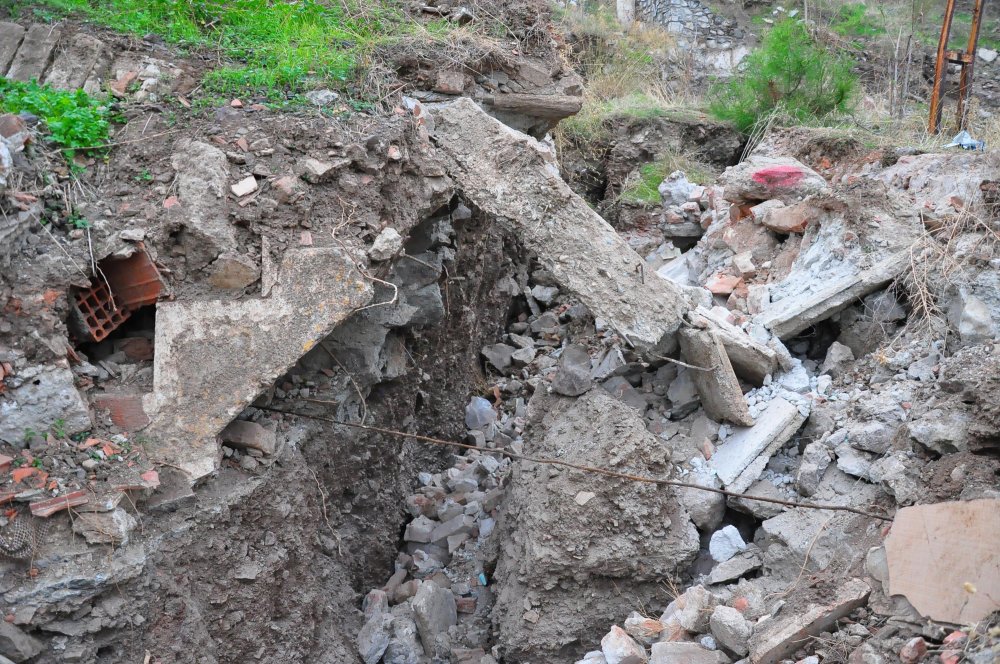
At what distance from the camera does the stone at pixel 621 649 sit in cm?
355

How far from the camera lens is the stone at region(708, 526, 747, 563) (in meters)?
4.08

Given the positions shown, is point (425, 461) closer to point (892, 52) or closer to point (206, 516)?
point (206, 516)

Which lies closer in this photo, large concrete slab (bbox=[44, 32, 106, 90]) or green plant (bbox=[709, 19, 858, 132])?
large concrete slab (bbox=[44, 32, 106, 90])

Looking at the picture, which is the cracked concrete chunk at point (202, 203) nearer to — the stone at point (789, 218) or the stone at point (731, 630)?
the stone at point (731, 630)

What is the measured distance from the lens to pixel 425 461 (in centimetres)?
575

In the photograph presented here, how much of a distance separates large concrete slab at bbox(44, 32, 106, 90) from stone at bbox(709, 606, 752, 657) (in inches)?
161

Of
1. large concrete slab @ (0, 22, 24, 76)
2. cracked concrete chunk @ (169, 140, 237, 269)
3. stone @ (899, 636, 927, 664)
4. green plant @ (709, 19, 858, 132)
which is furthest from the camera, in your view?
green plant @ (709, 19, 858, 132)

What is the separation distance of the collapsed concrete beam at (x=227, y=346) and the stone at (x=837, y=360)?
2.80 metres

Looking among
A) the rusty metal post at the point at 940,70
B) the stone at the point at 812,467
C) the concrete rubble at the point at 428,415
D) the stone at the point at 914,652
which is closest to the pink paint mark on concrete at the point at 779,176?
the concrete rubble at the point at 428,415

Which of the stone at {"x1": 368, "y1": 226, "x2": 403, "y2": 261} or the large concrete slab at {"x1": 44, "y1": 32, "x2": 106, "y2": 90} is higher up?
the large concrete slab at {"x1": 44, "y1": 32, "x2": 106, "y2": 90}

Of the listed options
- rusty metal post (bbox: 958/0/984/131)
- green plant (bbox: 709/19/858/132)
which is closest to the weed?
green plant (bbox: 709/19/858/132)

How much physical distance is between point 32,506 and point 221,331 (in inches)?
40.5

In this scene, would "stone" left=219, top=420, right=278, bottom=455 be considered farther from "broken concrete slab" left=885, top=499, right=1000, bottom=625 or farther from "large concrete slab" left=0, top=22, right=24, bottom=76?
"broken concrete slab" left=885, top=499, right=1000, bottom=625

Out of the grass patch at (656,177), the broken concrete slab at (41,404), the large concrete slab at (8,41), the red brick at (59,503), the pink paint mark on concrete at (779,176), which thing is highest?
the large concrete slab at (8,41)
